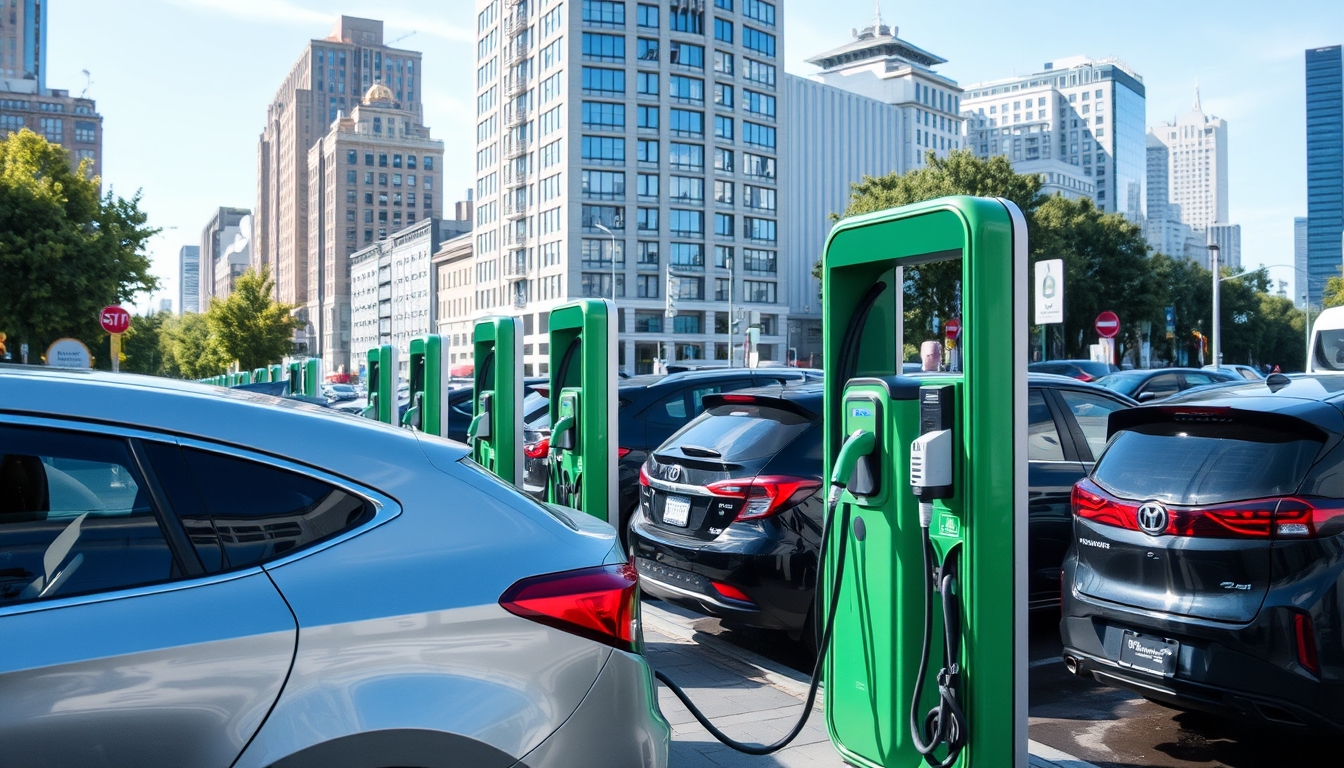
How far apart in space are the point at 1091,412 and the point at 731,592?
2.79m

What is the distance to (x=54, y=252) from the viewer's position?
97.3 ft

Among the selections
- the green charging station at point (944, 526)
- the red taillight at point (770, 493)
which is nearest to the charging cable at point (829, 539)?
the green charging station at point (944, 526)

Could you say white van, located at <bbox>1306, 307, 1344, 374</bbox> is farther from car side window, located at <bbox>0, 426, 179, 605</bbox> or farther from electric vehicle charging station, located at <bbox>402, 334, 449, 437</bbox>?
car side window, located at <bbox>0, 426, 179, 605</bbox>

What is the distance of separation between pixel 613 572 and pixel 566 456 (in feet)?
16.3

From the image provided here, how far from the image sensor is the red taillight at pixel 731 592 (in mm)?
5746

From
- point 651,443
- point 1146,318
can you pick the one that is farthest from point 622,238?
point 651,443

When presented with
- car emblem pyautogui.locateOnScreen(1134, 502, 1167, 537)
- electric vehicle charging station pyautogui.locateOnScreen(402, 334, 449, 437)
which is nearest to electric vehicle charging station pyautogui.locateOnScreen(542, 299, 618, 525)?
electric vehicle charging station pyautogui.locateOnScreen(402, 334, 449, 437)

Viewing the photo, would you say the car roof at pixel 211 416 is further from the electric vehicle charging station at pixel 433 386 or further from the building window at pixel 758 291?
the building window at pixel 758 291

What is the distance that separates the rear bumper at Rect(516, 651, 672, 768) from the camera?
254 centimetres

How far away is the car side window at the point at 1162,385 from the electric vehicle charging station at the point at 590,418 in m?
13.9

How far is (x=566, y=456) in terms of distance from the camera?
774cm

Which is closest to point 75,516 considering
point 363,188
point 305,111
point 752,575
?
point 752,575

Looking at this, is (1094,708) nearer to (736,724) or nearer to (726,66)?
(736,724)

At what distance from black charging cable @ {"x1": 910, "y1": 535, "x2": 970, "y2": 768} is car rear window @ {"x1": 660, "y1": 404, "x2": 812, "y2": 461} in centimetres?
231
